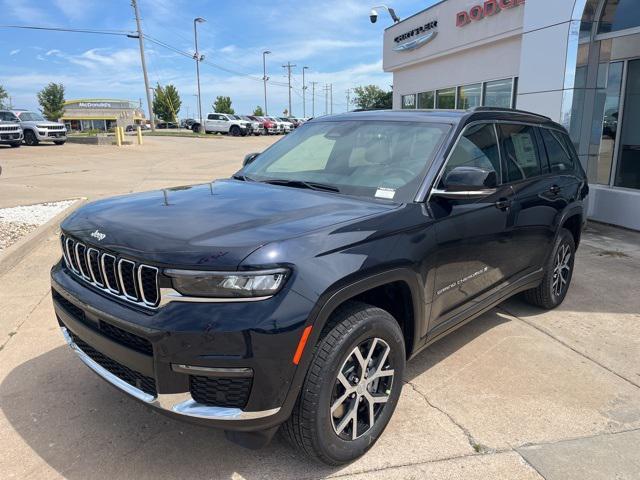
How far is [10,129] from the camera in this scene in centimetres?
2420

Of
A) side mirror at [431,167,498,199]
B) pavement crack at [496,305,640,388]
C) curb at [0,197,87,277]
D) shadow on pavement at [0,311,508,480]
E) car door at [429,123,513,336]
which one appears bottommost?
pavement crack at [496,305,640,388]

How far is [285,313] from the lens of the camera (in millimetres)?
2146

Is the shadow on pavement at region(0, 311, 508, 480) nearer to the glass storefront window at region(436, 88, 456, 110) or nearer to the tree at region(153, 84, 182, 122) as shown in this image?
the glass storefront window at region(436, 88, 456, 110)

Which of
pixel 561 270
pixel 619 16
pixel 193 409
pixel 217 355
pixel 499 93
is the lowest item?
pixel 561 270

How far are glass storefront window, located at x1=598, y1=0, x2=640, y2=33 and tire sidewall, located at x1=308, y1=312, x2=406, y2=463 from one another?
7.94 meters

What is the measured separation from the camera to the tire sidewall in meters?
2.33

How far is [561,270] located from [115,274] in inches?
156

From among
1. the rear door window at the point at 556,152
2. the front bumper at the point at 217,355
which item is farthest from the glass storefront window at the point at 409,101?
the front bumper at the point at 217,355

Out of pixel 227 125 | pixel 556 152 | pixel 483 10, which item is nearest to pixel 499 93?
pixel 483 10

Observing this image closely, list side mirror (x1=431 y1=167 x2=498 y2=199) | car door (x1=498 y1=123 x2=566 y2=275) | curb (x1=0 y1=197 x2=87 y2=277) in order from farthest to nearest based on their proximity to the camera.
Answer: curb (x1=0 y1=197 x2=87 y2=277)
car door (x1=498 y1=123 x2=566 y2=275)
side mirror (x1=431 y1=167 x2=498 y2=199)

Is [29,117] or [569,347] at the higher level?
[29,117]

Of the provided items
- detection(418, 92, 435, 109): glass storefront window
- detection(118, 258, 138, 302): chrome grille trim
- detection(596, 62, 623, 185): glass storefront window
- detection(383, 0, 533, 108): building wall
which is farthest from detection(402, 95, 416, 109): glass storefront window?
detection(118, 258, 138, 302): chrome grille trim

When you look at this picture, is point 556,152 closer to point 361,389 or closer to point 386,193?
point 386,193

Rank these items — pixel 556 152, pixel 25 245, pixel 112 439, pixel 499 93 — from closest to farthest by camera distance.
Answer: pixel 112 439, pixel 556 152, pixel 25 245, pixel 499 93
